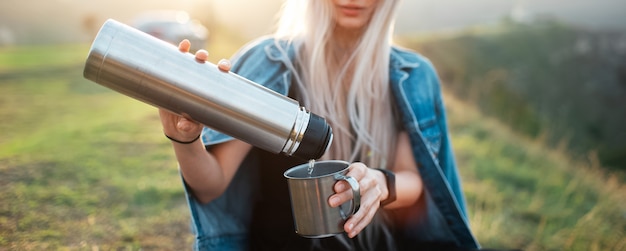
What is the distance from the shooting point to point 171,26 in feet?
40.9

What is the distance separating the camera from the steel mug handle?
4.83ft

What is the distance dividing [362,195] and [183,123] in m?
0.54

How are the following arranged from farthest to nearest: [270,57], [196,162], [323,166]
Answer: [270,57]
[196,162]
[323,166]

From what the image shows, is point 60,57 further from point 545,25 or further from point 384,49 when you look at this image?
point 545,25

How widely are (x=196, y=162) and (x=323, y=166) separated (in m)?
0.42

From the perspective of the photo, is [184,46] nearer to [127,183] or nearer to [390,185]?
[390,185]

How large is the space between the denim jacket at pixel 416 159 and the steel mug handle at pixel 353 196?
60cm

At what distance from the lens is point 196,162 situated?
1.77 metres

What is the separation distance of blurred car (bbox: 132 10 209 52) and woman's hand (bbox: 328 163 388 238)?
1071 cm

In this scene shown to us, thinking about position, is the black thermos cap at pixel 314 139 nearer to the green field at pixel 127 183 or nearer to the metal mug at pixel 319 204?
the metal mug at pixel 319 204

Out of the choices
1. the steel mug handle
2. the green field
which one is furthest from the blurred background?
the steel mug handle

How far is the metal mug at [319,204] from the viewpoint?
1431 millimetres

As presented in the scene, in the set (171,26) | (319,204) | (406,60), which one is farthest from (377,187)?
(171,26)

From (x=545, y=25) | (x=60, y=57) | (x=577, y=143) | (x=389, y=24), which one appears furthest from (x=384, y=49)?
(x=545, y=25)
